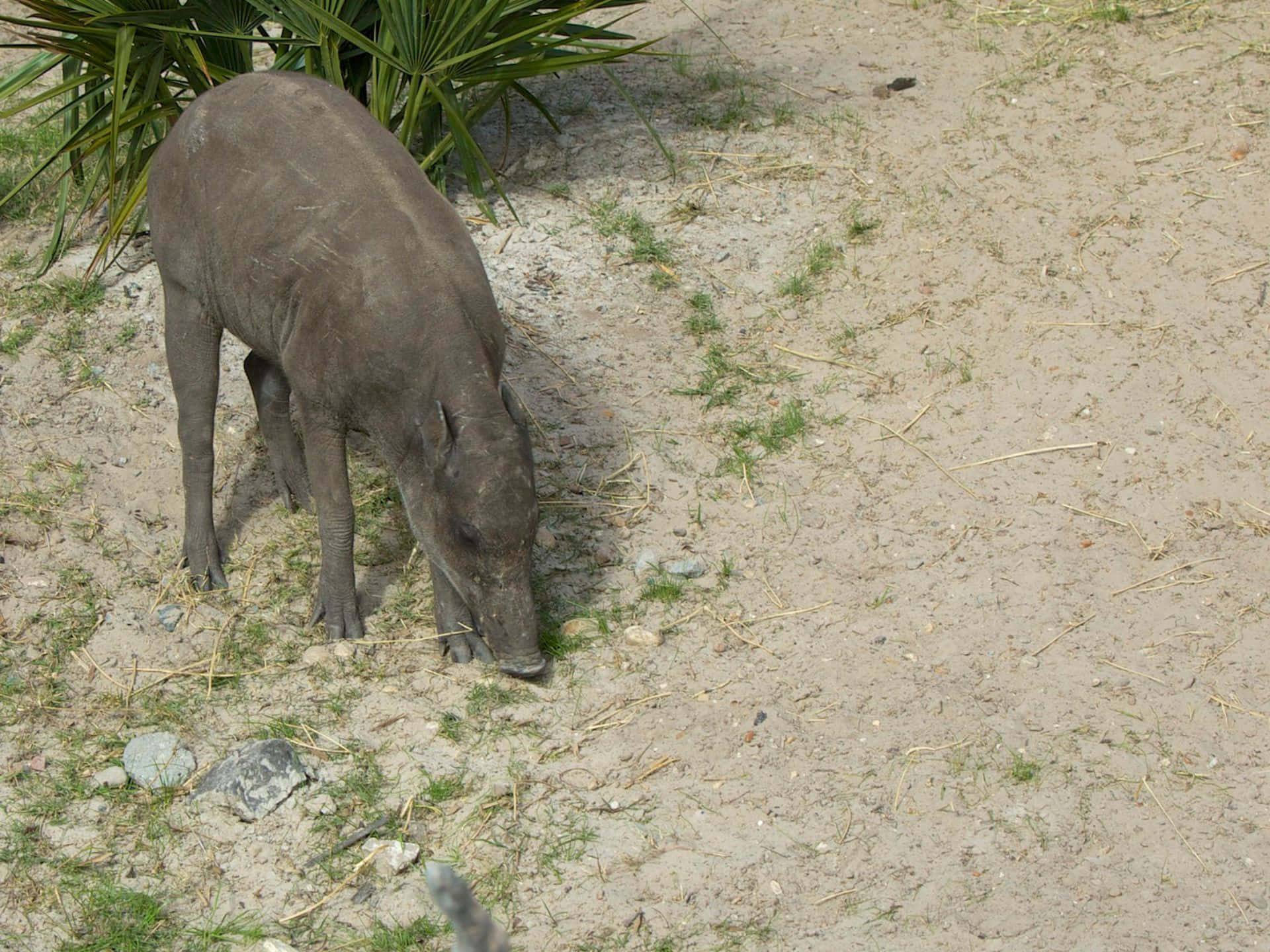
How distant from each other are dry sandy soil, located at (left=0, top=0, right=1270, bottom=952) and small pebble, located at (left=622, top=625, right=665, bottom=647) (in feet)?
0.13

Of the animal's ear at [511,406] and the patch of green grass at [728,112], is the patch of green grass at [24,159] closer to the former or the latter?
the patch of green grass at [728,112]

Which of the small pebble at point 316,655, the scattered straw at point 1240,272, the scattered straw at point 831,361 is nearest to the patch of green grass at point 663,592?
the small pebble at point 316,655

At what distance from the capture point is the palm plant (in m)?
6.72

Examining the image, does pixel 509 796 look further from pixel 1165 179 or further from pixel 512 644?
pixel 1165 179

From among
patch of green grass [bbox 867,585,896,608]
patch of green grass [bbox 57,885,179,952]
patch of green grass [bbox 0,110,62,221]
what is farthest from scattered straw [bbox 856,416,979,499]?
patch of green grass [bbox 0,110,62,221]

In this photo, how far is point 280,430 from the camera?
6.63 meters

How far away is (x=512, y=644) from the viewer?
5.46 metres

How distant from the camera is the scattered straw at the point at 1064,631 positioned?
5.73 m

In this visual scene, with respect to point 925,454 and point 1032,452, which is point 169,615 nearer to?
point 925,454

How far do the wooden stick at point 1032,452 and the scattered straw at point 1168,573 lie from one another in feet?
2.55

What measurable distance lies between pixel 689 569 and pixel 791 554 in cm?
46

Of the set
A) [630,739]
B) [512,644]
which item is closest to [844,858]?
[630,739]

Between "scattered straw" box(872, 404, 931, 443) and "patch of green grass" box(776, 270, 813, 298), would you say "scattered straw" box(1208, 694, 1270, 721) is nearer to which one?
"scattered straw" box(872, 404, 931, 443)

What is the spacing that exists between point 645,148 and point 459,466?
397 centimetres
